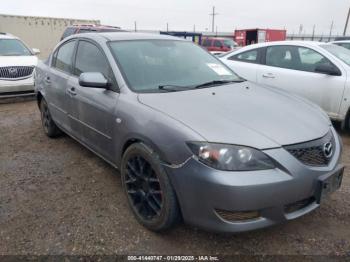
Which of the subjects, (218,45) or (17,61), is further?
(218,45)

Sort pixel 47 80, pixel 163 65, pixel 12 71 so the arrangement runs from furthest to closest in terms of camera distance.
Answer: pixel 12 71
pixel 47 80
pixel 163 65

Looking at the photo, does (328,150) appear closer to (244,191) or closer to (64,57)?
(244,191)

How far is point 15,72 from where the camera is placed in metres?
7.56

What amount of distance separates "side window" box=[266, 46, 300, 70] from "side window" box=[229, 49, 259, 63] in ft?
0.78

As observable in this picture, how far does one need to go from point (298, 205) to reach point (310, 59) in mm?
3651

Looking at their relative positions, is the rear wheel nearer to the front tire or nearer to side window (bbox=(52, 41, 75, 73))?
side window (bbox=(52, 41, 75, 73))

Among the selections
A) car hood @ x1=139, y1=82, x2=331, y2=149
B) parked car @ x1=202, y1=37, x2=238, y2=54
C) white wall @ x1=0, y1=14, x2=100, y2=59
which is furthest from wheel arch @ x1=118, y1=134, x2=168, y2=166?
white wall @ x1=0, y1=14, x2=100, y2=59

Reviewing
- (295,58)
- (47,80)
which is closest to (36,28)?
(47,80)

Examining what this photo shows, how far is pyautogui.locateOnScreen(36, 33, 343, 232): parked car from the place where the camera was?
6.99ft

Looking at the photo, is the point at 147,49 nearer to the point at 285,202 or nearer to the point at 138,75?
the point at 138,75

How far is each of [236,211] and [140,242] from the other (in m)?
0.87

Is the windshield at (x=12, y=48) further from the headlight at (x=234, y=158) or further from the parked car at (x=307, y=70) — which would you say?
the headlight at (x=234, y=158)

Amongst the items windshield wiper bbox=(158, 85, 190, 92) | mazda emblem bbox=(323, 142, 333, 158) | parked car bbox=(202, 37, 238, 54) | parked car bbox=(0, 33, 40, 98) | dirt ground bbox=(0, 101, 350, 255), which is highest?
windshield wiper bbox=(158, 85, 190, 92)

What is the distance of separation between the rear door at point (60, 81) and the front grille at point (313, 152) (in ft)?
8.96
